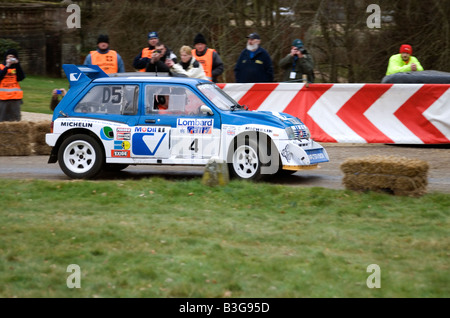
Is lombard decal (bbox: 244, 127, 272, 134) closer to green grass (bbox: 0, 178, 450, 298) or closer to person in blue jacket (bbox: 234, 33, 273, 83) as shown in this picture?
green grass (bbox: 0, 178, 450, 298)

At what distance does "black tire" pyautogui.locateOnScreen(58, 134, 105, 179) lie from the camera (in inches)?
469

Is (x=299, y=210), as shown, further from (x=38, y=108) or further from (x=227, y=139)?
(x=38, y=108)

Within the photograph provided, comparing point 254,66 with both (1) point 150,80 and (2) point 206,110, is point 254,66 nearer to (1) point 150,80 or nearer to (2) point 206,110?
(1) point 150,80

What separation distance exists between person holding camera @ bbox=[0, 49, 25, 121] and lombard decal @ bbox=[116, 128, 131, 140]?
5566 millimetres

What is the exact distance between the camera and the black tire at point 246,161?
11.4m

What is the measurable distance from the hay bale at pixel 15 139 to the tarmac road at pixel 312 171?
298 mm

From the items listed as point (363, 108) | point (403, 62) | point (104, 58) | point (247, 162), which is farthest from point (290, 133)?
point (403, 62)

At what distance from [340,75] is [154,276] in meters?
→ 16.8

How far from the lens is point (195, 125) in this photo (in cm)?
1160

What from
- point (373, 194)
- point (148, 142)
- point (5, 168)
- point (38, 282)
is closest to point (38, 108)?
point (5, 168)

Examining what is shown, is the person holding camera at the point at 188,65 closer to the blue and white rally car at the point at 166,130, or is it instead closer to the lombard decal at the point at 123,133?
the blue and white rally car at the point at 166,130

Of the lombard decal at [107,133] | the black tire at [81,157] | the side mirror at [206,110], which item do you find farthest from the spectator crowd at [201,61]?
the black tire at [81,157]

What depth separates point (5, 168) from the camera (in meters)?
13.4

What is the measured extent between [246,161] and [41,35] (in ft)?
89.2
